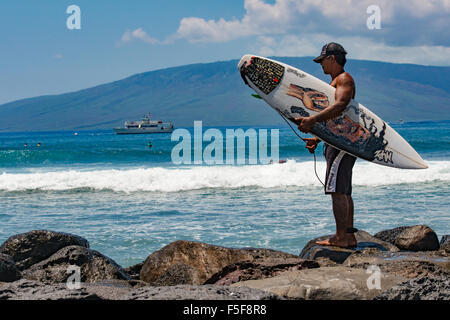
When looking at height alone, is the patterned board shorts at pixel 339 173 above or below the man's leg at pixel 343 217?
above

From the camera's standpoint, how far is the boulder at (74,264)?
19.3 ft

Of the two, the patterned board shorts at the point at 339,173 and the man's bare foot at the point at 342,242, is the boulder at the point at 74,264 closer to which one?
the man's bare foot at the point at 342,242

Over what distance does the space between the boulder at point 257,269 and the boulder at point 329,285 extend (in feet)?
1.27

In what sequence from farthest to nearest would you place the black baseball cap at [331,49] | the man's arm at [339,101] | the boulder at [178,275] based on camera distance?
1. the black baseball cap at [331,49]
2. the man's arm at [339,101]
3. the boulder at [178,275]

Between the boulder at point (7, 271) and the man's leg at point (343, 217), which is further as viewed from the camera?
the man's leg at point (343, 217)

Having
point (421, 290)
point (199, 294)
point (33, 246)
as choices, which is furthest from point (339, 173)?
point (33, 246)

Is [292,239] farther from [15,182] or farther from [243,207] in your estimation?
[15,182]

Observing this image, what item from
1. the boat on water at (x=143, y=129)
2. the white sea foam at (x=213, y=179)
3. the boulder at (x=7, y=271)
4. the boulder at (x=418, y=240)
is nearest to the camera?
the boulder at (x=7, y=271)

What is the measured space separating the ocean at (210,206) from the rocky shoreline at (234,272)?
1.65m

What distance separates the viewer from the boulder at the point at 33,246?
681 centimetres

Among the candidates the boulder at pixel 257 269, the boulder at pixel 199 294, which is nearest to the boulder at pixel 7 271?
the boulder at pixel 257 269

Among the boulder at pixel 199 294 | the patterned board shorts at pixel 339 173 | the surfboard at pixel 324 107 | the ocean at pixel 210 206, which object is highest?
the surfboard at pixel 324 107

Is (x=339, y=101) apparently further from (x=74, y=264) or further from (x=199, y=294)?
(x=74, y=264)

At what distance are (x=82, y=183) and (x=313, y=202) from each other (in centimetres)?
950
